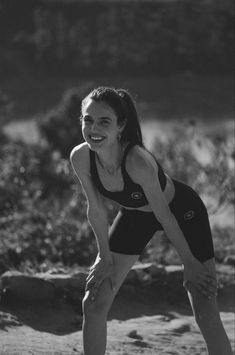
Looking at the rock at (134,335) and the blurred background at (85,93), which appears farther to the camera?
the blurred background at (85,93)

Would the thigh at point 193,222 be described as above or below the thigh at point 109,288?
above

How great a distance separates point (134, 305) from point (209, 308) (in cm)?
208

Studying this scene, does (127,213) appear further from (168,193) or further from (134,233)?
(168,193)

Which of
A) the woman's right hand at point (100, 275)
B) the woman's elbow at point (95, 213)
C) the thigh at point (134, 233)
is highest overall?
the woman's elbow at point (95, 213)

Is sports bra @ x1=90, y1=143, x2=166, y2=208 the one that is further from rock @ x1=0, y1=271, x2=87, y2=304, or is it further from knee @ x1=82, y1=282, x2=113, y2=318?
rock @ x1=0, y1=271, x2=87, y2=304

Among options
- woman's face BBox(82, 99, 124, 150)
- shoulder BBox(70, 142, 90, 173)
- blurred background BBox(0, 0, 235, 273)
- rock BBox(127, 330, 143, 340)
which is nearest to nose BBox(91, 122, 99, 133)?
woman's face BBox(82, 99, 124, 150)

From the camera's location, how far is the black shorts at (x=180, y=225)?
3850mm

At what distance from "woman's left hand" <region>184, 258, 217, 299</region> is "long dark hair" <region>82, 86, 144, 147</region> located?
57cm

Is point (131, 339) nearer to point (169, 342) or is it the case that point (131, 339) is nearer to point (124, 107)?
point (169, 342)

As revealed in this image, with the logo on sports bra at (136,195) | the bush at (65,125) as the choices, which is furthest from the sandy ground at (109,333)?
the bush at (65,125)

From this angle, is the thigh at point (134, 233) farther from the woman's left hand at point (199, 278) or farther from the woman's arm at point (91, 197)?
the woman's left hand at point (199, 278)

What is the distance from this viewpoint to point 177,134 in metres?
8.52

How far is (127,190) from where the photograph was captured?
148 inches

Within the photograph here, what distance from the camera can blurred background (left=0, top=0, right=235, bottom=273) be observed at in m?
7.16
